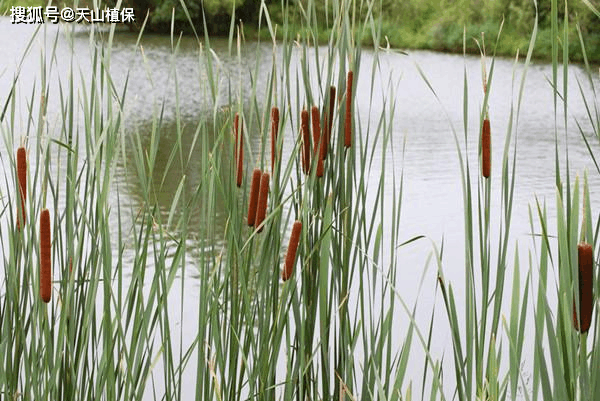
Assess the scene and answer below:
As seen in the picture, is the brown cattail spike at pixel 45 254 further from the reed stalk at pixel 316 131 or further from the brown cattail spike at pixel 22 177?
the reed stalk at pixel 316 131

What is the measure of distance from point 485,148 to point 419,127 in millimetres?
6956

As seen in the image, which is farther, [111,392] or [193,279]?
[193,279]

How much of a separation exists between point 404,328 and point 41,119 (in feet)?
7.52

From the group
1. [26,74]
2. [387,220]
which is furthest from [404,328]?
[26,74]

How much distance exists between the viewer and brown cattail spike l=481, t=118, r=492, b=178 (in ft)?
3.20

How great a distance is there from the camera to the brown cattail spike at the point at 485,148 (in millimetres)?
976

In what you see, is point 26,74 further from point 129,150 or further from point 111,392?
point 111,392

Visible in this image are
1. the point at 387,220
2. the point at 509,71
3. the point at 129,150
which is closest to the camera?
the point at 387,220

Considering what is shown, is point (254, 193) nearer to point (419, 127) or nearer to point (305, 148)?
point (305, 148)

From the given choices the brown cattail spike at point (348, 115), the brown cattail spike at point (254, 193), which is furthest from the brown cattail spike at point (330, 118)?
the brown cattail spike at point (254, 193)

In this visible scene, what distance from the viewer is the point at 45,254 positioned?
0.90m

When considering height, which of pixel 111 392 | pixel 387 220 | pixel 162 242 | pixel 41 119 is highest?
pixel 41 119

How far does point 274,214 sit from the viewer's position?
41.8 inches

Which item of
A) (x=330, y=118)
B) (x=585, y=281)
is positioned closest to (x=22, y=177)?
(x=330, y=118)
